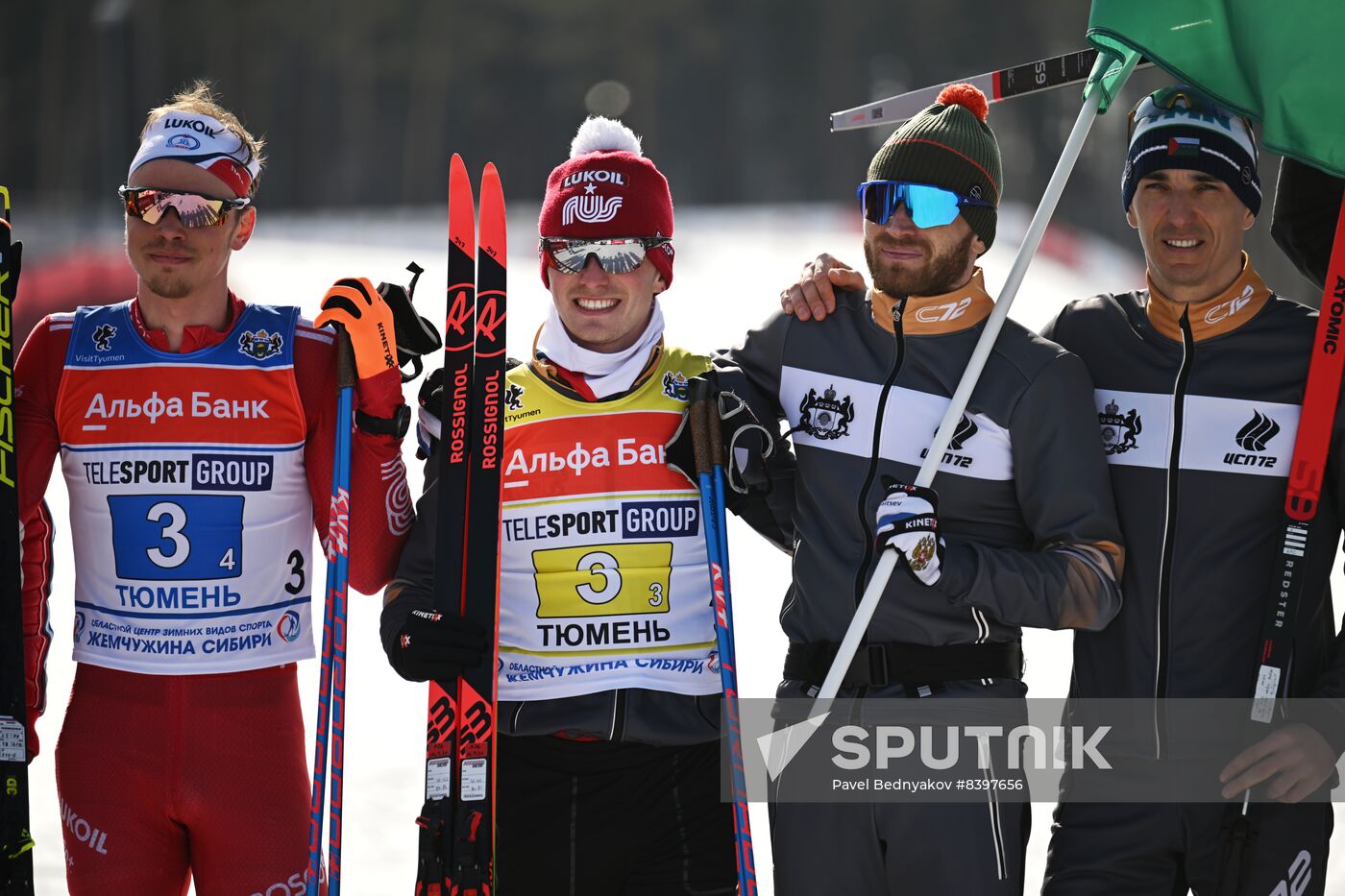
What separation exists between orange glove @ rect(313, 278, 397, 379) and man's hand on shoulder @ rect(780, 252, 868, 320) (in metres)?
0.91

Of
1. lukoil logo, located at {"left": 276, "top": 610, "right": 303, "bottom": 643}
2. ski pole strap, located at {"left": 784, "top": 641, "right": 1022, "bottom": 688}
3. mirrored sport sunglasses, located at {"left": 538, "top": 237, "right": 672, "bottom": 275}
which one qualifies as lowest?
lukoil logo, located at {"left": 276, "top": 610, "right": 303, "bottom": 643}

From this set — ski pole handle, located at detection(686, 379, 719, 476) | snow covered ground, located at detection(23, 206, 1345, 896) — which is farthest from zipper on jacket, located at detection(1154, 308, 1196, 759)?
snow covered ground, located at detection(23, 206, 1345, 896)

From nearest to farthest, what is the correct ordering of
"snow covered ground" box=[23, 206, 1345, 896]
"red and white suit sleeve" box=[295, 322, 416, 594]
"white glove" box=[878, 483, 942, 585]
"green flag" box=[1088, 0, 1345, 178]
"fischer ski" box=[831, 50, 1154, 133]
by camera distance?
"white glove" box=[878, 483, 942, 585] → "green flag" box=[1088, 0, 1345, 178] → "red and white suit sleeve" box=[295, 322, 416, 594] → "fischer ski" box=[831, 50, 1154, 133] → "snow covered ground" box=[23, 206, 1345, 896]

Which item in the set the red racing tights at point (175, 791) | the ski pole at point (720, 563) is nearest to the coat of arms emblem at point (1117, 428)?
the ski pole at point (720, 563)

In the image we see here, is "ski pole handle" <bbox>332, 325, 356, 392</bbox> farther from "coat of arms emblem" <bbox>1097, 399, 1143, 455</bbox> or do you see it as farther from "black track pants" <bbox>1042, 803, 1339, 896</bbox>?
"black track pants" <bbox>1042, 803, 1339, 896</bbox>

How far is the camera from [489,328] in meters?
3.46

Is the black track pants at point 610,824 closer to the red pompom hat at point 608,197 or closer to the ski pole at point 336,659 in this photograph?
the ski pole at point 336,659

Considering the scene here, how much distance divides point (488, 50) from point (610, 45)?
399 cm

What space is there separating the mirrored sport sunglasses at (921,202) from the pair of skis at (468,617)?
926 mm

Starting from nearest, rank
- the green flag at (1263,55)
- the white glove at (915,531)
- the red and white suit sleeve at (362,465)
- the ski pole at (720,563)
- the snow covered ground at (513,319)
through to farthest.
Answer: the white glove at (915,531)
the ski pole at (720,563)
the green flag at (1263,55)
the red and white suit sleeve at (362,465)
the snow covered ground at (513,319)

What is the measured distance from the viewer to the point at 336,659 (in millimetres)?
3438

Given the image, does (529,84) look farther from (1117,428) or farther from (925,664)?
(925,664)

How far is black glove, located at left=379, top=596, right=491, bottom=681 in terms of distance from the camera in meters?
3.21

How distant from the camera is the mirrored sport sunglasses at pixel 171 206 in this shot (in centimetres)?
343
